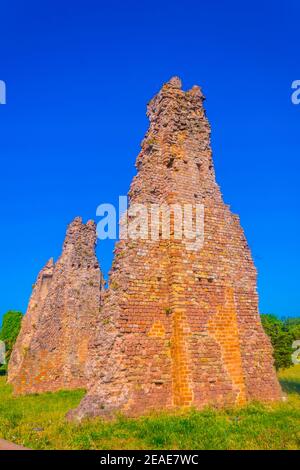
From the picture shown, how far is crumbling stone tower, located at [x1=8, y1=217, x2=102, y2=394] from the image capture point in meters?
17.7

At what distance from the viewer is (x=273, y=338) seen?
25938 mm

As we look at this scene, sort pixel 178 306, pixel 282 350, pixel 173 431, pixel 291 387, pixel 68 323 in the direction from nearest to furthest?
pixel 173 431
pixel 178 306
pixel 291 387
pixel 68 323
pixel 282 350

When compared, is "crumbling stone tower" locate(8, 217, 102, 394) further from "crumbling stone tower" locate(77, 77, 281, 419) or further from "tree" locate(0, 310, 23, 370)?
"tree" locate(0, 310, 23, 370)

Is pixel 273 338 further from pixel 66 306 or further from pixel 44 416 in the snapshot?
pixel 44 416

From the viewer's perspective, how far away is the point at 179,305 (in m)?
10.5

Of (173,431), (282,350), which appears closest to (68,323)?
(173,431)

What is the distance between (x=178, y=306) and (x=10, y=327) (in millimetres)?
38857

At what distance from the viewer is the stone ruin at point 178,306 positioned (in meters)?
9.85

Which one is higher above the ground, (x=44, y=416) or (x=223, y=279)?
(x=223, y=279)

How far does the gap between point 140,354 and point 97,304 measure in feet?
31.9

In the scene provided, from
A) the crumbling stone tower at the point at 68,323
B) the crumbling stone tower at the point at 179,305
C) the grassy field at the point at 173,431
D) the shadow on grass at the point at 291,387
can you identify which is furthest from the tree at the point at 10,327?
the crumbling stone tower at the point at 179,305

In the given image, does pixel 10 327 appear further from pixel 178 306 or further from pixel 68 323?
pixel 178 306
